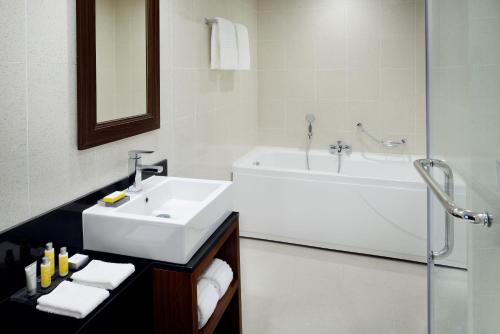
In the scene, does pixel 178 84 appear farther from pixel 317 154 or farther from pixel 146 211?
pixel 317 154

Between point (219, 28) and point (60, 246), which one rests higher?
point (219, 28)

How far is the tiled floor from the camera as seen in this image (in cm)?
239

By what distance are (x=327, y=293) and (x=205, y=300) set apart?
4.27ft

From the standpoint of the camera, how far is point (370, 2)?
152 inches

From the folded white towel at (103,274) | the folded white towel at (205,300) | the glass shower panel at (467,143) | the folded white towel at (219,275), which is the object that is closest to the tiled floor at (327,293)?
the folded white towel at (219,275)

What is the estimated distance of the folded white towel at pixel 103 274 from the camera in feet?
4.40

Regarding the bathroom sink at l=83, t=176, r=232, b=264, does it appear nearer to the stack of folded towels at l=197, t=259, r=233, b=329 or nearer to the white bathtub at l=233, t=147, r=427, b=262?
the stack of folded towels at l=197, t=259, r=233, b=329

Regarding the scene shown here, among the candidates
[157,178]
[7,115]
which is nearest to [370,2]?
[157,178]

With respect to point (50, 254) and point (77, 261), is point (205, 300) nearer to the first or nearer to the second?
point (77, 261)

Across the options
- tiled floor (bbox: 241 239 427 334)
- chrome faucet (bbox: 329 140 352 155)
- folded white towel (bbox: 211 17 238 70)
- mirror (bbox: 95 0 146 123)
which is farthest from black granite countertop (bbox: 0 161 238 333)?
chrome faucet (bbox: 329 140 352 155)

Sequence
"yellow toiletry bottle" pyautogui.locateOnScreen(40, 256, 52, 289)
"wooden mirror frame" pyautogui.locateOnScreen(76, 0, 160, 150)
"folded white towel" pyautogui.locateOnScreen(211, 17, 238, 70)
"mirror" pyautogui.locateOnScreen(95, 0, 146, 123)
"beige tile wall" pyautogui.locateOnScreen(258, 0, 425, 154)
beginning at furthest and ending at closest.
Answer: "beige tile wall" pyautogui.locateOnScreen(258, 0, 425, 154) < "folded white towel" pyautogui.locateOnScreen(211, 17, 238, 70) < "mirror" pyautogui.locateOnScreen(95, 0, 146, 123) < "wooden mirror frame" pyautogui.locateOnScreen(76, 0, 160, 150) < "yellow toiletry bottle" pyautogui.locateOnScreen(40, 256, 52, 289)

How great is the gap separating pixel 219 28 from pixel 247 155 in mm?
1404

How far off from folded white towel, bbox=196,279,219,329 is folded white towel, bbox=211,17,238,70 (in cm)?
170

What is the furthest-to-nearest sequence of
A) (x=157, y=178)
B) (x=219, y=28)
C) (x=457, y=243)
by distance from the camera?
(x=219, y=28), (x=157, y=178), (x=457, y=243)
